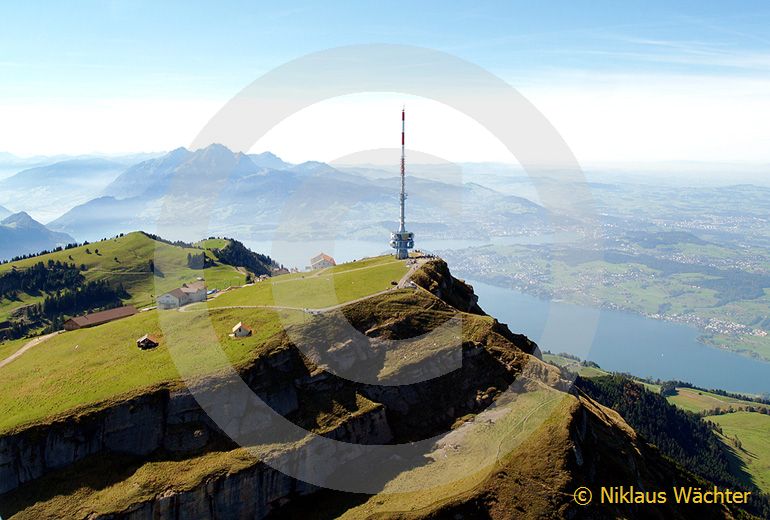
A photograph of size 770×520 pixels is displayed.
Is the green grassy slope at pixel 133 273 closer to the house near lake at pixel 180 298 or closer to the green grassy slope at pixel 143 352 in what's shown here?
the house near lake at pixel 180 298

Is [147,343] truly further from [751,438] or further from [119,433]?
[751,438]

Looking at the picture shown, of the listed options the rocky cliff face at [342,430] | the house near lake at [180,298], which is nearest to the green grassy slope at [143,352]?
the rocky cliff face at [342,430]

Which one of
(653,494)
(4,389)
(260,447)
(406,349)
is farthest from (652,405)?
(4,389)

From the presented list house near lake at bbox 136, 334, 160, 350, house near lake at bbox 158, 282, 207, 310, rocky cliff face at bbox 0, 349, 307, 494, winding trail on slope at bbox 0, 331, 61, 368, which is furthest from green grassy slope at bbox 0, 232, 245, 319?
rocky cliff face at bbox 0, 349, 307, 494

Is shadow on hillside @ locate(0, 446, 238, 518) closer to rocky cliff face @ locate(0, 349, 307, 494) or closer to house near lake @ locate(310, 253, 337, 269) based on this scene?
rocky cliff face @ locate(0, 349, 307, 494)

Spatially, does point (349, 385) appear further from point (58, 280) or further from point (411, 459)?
point (58, 280)

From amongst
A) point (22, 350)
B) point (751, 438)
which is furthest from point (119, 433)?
point (751, 438)

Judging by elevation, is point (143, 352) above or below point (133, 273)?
above
